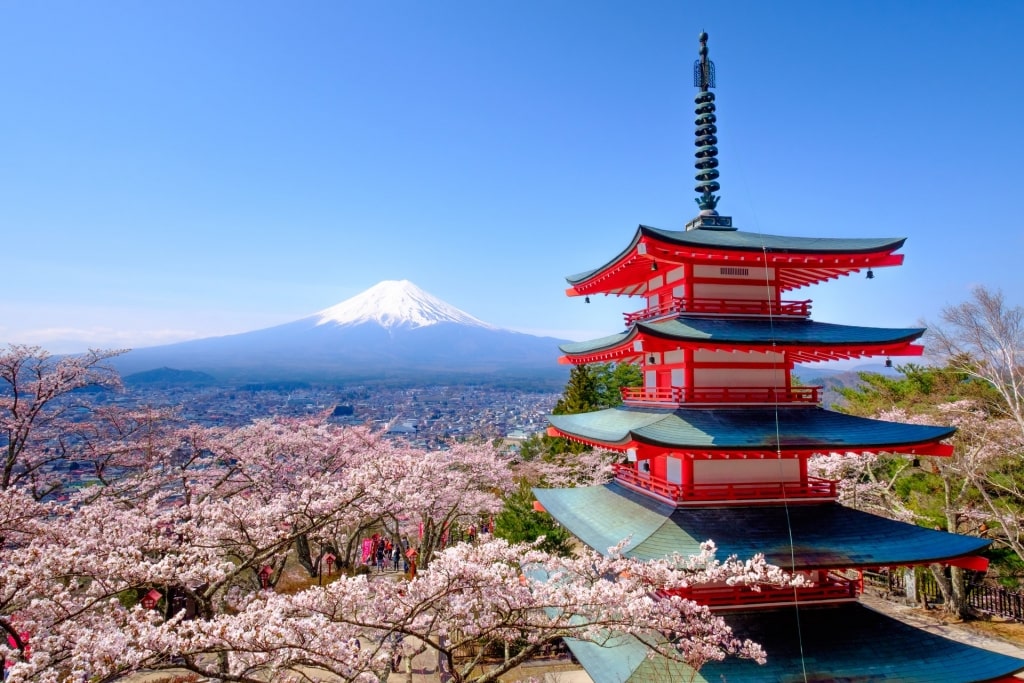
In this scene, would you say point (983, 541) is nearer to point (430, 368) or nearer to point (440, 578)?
point (440, 578)

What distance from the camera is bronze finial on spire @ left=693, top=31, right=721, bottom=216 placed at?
35.1 ft

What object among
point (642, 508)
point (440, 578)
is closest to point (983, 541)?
point (642, 508)

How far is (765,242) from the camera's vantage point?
9156 mm

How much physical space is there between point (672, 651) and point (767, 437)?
10.7ft

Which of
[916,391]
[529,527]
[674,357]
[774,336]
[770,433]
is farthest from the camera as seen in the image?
[916,391]

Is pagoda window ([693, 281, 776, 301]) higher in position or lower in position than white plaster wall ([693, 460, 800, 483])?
higher

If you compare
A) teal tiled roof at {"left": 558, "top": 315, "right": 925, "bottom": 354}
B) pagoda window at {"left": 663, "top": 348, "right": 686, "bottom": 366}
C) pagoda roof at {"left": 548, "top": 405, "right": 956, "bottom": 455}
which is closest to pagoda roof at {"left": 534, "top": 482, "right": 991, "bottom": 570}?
pagoda roof at {"left": 548, "top": 405, "right": 956, "bottom": 455}

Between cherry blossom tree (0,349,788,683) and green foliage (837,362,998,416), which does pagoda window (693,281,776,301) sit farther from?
green foliage (837,362,998,416)

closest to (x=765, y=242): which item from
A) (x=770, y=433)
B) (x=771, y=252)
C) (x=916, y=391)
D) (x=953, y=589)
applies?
(x=771, y=252)

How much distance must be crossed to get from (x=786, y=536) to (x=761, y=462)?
47.1 inches

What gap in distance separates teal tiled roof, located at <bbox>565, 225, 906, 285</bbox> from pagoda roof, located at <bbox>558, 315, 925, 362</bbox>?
47.7 inches

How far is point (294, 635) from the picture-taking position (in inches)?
220

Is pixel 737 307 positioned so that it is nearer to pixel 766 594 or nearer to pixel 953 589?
pixel 766 594

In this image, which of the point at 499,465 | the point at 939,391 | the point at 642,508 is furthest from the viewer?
the point at 939,391
